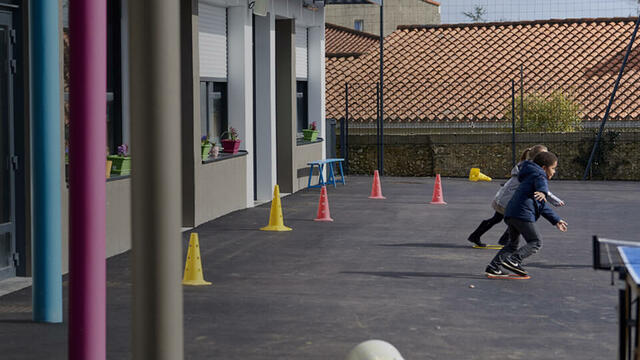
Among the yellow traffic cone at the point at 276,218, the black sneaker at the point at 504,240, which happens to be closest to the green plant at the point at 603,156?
the yellow traffic cone at the point at 276,218

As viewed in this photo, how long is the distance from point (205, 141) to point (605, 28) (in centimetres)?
2203

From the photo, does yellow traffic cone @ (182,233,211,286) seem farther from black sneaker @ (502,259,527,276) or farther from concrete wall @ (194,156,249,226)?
concrete wall @ (194,156,249,226)

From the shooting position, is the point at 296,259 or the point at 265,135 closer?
the point at 296,259

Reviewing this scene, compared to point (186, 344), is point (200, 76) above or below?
above

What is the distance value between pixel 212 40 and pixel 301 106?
7534mm

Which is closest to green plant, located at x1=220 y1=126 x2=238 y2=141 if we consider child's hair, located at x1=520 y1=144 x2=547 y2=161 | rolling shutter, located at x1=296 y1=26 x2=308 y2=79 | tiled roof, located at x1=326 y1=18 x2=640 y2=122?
rolling shutter, located at x1=296 y1=26 x2=308 y2=79

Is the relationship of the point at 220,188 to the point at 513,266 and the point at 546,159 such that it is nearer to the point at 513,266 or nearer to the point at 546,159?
the point at 513,266

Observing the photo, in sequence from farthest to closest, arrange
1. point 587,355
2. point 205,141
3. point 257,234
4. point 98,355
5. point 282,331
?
point 205,141
point 257,234
point 282,331
point 587,355
point 98,355

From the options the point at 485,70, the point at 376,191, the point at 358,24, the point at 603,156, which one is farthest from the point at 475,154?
the point at 358,24

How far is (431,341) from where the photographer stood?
8.83m

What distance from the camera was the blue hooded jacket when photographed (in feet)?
37.7

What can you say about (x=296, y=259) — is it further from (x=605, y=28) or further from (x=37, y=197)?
(x=605, y=28)

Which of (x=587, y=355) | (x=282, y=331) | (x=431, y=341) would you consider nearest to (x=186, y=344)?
(x=282, y=331)

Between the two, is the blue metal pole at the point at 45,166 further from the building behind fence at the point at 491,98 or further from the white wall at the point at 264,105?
the building behind fence at the point at 491,98
